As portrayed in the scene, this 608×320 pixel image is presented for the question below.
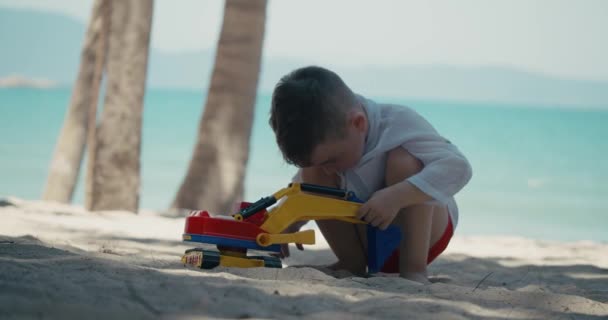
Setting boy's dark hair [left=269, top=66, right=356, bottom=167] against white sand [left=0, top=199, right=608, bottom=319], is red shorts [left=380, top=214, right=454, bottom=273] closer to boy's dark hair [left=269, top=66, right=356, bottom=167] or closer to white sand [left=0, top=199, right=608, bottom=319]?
white sand [left=0, top=199, right=608, bottom=319]

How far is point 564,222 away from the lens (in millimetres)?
15969

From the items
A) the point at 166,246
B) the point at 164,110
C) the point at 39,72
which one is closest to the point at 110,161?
the point at 166,246

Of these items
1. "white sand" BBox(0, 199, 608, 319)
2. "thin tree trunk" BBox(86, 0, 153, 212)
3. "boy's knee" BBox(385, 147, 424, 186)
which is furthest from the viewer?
"thin tree trunk" BBox(86, 0, 153, 212)

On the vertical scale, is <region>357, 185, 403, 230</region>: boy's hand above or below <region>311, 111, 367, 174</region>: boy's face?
below

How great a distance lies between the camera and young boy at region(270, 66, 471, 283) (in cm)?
321

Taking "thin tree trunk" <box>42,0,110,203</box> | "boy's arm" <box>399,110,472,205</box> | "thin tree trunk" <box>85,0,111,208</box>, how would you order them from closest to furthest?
"boy's arm" <box>399,110,472,205</box> → "thin tree trunk" <box>85,0,111,208</box> → "thin tree trunk" <box>42,0,110,203</box>

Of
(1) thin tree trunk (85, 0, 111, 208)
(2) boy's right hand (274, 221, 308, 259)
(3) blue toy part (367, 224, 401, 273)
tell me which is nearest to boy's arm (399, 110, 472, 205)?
(3) blue toy part (367, 224, 401, 273)

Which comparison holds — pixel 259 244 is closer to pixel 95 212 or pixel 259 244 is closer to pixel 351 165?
pixel 351 165

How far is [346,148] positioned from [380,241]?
0.39 meters

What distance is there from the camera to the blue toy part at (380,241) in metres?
3.31

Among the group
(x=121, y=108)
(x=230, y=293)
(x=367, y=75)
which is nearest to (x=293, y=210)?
(x=230, y=293)

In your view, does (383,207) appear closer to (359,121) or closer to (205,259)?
(359,121)

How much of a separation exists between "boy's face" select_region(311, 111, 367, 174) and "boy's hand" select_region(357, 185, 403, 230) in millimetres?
208

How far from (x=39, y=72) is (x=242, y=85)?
75586 millimetres
